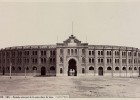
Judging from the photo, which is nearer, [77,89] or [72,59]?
[77,89]

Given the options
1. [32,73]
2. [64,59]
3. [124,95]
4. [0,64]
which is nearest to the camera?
[124,95]

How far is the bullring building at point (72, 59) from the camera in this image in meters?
62.6

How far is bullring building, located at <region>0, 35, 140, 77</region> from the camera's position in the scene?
205ft

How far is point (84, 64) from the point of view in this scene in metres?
63.1

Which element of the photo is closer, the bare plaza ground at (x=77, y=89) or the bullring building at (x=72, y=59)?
the bare plaza ground at (x=77, y=89)

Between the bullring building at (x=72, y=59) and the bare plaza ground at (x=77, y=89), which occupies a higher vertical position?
the bullring building at (x=72, y=59)

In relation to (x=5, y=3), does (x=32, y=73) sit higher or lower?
lower

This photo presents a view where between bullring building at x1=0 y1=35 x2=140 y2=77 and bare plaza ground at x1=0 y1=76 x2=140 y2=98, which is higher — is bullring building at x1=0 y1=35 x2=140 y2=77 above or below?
above

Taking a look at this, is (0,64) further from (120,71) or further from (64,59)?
(120,71)

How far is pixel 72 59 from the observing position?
63469 millimetres

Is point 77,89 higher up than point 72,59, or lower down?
lower down

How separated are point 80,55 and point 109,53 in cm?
628

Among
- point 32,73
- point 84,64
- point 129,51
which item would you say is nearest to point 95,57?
point 84,64

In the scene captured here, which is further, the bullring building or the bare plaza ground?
the bullring building
